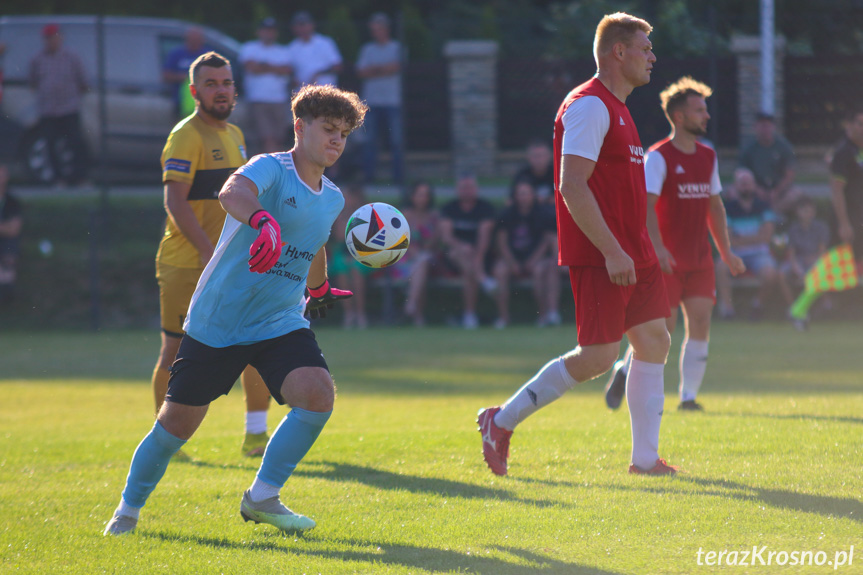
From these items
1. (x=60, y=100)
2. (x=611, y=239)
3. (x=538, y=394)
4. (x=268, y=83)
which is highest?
(x=268, y=83)

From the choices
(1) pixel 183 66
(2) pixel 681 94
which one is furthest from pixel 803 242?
(1) pixel 183 66

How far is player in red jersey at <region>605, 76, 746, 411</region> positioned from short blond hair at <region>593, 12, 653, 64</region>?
6.37 ft

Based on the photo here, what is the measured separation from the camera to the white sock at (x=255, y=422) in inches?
252

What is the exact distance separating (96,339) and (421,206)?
4947mm

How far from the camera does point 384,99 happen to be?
51.1 feet


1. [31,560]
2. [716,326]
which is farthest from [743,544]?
[716,326]

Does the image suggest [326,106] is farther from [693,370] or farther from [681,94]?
[693,370]

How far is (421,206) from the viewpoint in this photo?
47.7ft

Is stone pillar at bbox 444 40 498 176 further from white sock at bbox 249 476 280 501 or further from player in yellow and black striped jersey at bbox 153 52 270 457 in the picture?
white sock at bbox 249 476 280 501

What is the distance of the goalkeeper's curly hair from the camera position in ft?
14.2

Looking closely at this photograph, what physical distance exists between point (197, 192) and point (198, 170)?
0.46 ft

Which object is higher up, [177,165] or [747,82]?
[747,82]

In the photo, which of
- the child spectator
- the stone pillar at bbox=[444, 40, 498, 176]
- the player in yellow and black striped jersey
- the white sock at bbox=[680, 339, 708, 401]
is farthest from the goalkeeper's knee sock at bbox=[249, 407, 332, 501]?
the stone pillar at bbox=[444, 40, 498, 176]

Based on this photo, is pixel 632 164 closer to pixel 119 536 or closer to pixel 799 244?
pixel 119 536
